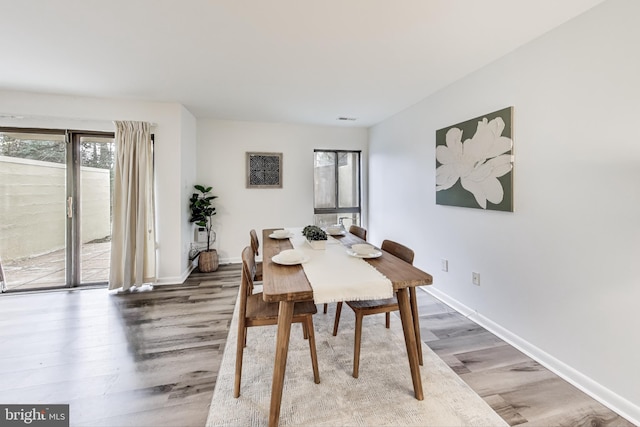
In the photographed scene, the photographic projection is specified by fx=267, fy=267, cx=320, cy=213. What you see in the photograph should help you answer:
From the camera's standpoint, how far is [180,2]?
163 cm

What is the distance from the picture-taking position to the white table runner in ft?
4.52

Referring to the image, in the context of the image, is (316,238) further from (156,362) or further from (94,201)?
(94,201)

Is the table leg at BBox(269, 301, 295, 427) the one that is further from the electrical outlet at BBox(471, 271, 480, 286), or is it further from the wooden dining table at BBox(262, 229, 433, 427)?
the electrical outlet at BBox(471, 271, 480, 286)

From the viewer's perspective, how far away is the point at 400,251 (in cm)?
211

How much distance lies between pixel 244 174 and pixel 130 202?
1693mm

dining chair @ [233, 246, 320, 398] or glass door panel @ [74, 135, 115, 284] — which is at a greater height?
glass door panel @ [74, 135, 115, 284]

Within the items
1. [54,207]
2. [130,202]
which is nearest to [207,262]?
[130,202]

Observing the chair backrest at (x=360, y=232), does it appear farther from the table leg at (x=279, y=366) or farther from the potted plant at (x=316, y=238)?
the table leg at (x=279, y=366)

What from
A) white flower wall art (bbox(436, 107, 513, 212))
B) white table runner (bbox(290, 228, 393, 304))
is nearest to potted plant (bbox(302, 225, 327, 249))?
white table runner (bbox(290, 228, 393, 304))

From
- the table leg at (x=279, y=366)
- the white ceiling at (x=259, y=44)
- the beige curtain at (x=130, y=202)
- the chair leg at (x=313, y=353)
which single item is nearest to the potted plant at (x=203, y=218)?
the beige curtain at (x=130, y=202)

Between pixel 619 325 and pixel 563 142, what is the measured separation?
1179 mm

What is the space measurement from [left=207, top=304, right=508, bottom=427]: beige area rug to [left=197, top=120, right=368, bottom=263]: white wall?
2575 mm

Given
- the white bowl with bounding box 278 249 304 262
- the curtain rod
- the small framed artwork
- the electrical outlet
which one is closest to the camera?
the white bowl with bounding box 278 249 304 262

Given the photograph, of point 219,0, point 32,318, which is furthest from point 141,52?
point 32,318
